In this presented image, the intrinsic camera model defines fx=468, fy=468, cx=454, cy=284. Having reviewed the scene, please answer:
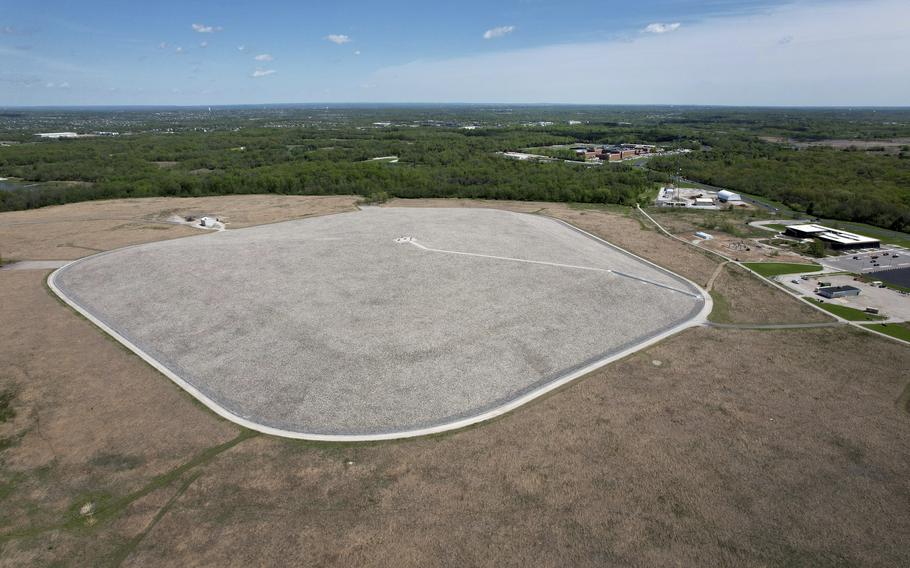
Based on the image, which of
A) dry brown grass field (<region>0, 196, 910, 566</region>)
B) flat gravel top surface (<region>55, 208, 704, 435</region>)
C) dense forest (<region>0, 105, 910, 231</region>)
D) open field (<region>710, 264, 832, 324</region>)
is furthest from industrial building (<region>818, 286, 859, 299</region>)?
dense forest (<region>0, 105, 910, 231</region>)

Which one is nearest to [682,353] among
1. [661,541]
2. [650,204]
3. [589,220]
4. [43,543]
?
[661,541]

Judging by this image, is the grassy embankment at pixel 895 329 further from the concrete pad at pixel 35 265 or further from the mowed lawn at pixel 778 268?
the concrete pad at pixel 35 265

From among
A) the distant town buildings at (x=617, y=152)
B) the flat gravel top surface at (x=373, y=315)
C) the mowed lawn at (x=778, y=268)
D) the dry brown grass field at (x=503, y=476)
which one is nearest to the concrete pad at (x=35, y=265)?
the flat gravel top surface at (x=373, y=315)

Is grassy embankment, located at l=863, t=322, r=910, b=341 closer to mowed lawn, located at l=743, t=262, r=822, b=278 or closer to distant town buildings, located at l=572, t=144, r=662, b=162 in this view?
mowed lawn, located at l=743, t=262, r=822, b=278

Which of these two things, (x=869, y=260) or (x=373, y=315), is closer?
(x=373, y=315)

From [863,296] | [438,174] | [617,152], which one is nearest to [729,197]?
[863,296]

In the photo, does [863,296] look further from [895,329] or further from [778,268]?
[778,268]
